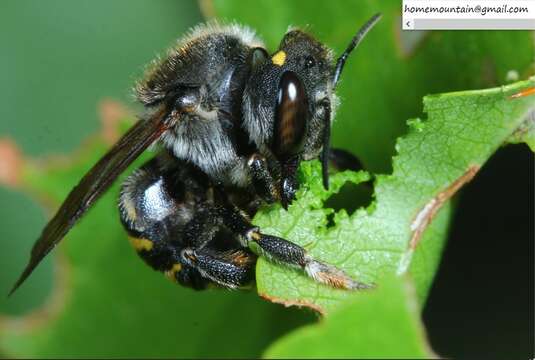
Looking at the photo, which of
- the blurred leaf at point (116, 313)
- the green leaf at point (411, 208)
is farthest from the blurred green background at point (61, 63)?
the green leaf at point (411, 208)

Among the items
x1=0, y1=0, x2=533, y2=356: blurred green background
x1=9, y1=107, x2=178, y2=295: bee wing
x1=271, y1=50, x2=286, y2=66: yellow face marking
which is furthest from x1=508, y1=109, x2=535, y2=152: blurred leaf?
x1=9, y1=107, x2=178, y2=295: bee wing

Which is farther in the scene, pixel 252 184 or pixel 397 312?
pixel 252 184

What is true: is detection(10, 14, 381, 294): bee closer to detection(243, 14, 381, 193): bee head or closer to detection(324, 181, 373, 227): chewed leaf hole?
detection(243, 14, 381, 193): bee head

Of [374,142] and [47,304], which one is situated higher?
[374,142]

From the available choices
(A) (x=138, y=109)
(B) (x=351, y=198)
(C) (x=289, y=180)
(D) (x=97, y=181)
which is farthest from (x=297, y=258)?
(A) (x=138, y=109)

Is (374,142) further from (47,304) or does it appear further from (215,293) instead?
(47,304)

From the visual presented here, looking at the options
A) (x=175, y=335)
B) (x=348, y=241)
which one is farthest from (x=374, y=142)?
(x=175, y=335)

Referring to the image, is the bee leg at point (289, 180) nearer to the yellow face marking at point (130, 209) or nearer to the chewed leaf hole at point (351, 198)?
the chewed leaf hole at point (351, 198)
